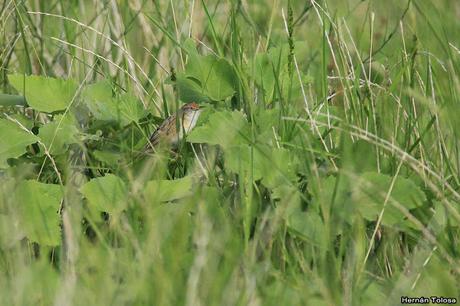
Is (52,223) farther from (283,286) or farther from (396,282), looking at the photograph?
(396,282)

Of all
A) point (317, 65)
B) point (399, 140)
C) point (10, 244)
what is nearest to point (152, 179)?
point (10, 244)

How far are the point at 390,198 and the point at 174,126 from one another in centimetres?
98

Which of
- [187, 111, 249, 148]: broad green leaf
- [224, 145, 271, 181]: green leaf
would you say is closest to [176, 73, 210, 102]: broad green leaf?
[187, 111, 249, 148]: broad green leaf

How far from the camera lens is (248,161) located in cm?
320

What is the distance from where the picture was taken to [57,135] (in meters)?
3.50

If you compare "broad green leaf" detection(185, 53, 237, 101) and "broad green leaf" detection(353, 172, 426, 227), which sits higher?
"broad green leaf" detection(185, 53, 237, 101)

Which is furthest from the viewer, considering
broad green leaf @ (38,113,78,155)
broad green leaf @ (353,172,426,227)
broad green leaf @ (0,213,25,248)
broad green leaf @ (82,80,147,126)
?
broad green leaf @ (82,80,147,126)

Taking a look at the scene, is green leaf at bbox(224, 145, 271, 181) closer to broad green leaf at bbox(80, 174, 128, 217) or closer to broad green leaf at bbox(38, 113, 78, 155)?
broad green leaf at bbox(80, 174, 128, 217)

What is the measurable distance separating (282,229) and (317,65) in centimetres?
183

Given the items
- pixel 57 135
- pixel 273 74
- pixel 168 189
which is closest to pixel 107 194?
pixel 168 189

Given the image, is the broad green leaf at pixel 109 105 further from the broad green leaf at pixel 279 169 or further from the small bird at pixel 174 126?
the broad green leaf at pixel 279 169

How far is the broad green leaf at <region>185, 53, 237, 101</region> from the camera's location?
11.9 feet

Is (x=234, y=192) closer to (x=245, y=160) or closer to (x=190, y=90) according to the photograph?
(x=245, y=160)

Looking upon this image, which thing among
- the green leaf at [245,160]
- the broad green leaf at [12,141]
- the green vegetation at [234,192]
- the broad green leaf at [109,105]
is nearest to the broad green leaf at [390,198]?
the green vegetation at [234,192]
